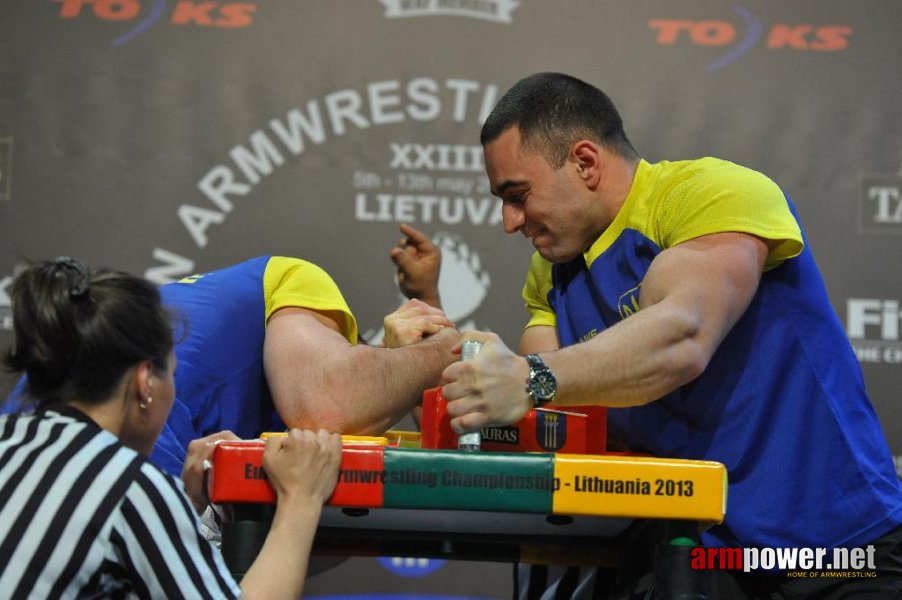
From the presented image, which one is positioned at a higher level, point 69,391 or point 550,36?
point 550,36

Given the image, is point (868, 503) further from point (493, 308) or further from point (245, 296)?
point (493, 308)

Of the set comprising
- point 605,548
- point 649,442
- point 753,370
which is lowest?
point 605,548

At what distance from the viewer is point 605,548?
5.57 feet

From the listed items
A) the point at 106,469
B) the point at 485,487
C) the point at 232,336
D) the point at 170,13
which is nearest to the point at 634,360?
the point at 485,487

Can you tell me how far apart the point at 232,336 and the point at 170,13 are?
1578mm

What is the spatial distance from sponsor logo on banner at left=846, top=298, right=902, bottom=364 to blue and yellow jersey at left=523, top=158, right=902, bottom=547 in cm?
149

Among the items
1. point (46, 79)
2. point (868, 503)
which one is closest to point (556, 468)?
point (868, 503)

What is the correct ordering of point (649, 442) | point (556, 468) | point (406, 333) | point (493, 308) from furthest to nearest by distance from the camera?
point (493, 308), point (406, 333), point (649, 442), point (556, 468)

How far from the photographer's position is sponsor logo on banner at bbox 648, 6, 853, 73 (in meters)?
3.34

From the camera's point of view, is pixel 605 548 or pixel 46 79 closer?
pixel 605 548

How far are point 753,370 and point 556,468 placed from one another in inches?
23.0

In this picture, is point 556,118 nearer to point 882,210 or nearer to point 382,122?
point 382,122

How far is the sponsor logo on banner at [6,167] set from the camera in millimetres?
3283

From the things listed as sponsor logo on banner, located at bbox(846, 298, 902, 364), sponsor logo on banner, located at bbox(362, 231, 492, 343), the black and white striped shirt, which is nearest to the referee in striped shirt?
the black and white striped shirt
